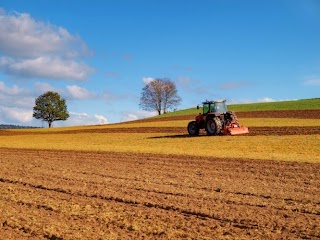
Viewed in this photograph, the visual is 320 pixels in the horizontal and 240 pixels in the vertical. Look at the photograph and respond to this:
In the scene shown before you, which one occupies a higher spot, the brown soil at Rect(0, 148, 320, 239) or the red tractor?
the red tractor

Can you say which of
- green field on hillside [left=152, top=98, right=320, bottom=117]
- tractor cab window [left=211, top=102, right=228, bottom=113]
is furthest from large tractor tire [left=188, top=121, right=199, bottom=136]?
green field on hillside [left=152, top=98, right=320, bottom=117]

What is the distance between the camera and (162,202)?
9734mm

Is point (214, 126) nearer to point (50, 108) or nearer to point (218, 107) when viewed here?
point (218, 107)

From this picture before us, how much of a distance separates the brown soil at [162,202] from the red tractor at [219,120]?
1290 cm

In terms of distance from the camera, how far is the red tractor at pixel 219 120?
29469 millimetres

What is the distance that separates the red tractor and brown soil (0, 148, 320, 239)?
508 inches

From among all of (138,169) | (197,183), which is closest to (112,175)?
(138,169)

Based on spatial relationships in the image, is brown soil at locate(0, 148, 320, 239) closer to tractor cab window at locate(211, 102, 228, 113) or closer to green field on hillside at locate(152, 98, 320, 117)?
tractor cab window at locate(211, 102, 228, 113)

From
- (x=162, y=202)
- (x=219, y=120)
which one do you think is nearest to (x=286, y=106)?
(x=219, y=120)

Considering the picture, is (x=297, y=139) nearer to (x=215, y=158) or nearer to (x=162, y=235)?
(x=215, y=158)

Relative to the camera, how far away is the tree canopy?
8812cm

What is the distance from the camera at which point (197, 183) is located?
40.4 ft

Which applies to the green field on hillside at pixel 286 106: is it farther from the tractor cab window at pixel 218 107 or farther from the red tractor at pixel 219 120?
the red tractor at pixel 219 120

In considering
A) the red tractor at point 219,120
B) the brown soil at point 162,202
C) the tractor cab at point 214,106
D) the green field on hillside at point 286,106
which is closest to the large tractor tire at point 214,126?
the red tractor at point 219,120
